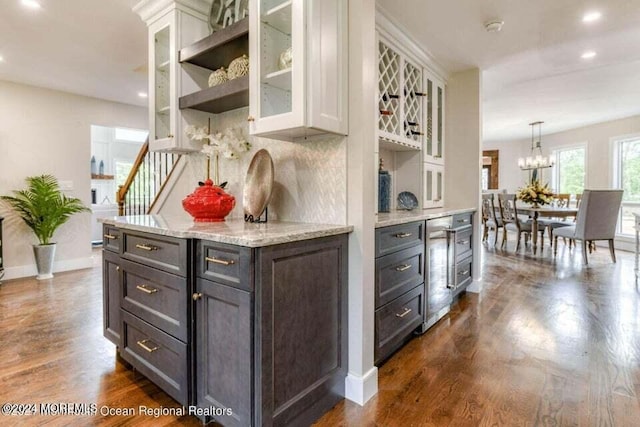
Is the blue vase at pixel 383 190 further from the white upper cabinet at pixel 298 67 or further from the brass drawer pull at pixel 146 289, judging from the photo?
the brass drawer pull at pixel 146 289

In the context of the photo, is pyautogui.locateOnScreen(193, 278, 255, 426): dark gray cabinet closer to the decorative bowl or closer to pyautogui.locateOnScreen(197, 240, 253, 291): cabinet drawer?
pyautogui.locateOnScreen(197, 240, 253, 291): cabinet drawer

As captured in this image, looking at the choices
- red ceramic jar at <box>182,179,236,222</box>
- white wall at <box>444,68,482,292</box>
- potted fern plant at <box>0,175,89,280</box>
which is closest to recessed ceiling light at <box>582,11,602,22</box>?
white wall at <box>444,68,482,292</box>

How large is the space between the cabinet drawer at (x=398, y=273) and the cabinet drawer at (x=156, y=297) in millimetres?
1032

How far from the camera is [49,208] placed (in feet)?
13.9

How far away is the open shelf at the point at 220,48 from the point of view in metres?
1.93

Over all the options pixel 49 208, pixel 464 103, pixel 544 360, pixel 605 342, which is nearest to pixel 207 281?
pixel 544 360

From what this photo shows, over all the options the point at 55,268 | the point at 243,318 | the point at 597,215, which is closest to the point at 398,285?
the point at 243,318

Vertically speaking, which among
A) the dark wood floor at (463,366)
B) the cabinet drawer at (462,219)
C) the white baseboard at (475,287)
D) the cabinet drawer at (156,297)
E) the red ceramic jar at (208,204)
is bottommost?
the dark wood floor at (463,366)

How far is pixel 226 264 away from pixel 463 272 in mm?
2593

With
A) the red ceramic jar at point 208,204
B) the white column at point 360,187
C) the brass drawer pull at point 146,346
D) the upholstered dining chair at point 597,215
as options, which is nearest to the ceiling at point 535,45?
the white column at point 360,187

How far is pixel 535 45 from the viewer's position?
9.88 feet

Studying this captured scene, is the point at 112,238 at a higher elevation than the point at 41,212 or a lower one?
lower

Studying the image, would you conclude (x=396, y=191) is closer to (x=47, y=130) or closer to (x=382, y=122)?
(x=382, y=122)

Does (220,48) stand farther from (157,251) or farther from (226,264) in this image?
(226,264)
